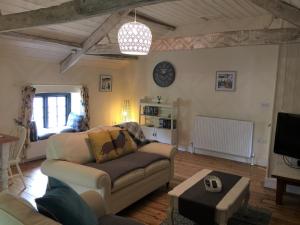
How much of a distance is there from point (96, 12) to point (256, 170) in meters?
3.94

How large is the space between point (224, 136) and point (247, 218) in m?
2.35

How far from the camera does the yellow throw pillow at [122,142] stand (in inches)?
134

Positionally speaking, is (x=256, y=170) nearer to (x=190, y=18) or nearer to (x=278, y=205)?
(x=278, y=205)

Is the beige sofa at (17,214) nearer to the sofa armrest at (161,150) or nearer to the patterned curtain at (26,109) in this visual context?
the sofa armrest at (161,150)

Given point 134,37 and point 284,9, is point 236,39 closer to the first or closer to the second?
point 284,9

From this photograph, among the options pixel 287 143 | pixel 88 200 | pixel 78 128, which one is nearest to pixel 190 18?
pixel 287 143

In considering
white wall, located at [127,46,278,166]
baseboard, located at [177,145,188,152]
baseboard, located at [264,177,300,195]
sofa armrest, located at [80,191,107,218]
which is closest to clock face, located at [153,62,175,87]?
white wall, located at [127,46,278,166]

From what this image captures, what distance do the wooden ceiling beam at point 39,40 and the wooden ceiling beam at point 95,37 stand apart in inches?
5.9

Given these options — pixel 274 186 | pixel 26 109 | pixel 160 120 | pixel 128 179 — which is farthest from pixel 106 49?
pixel 274 186

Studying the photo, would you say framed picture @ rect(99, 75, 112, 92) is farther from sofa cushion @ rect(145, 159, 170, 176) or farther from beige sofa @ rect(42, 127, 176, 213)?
sofa cushion @ rect(145, 159, 170, 176)

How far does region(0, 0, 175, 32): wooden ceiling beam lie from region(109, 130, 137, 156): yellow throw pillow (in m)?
1.54

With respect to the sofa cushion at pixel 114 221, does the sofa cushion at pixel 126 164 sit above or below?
above

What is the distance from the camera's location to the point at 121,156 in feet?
11.2

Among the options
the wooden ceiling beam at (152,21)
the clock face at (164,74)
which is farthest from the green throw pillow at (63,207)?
the clock face at (164,74)
